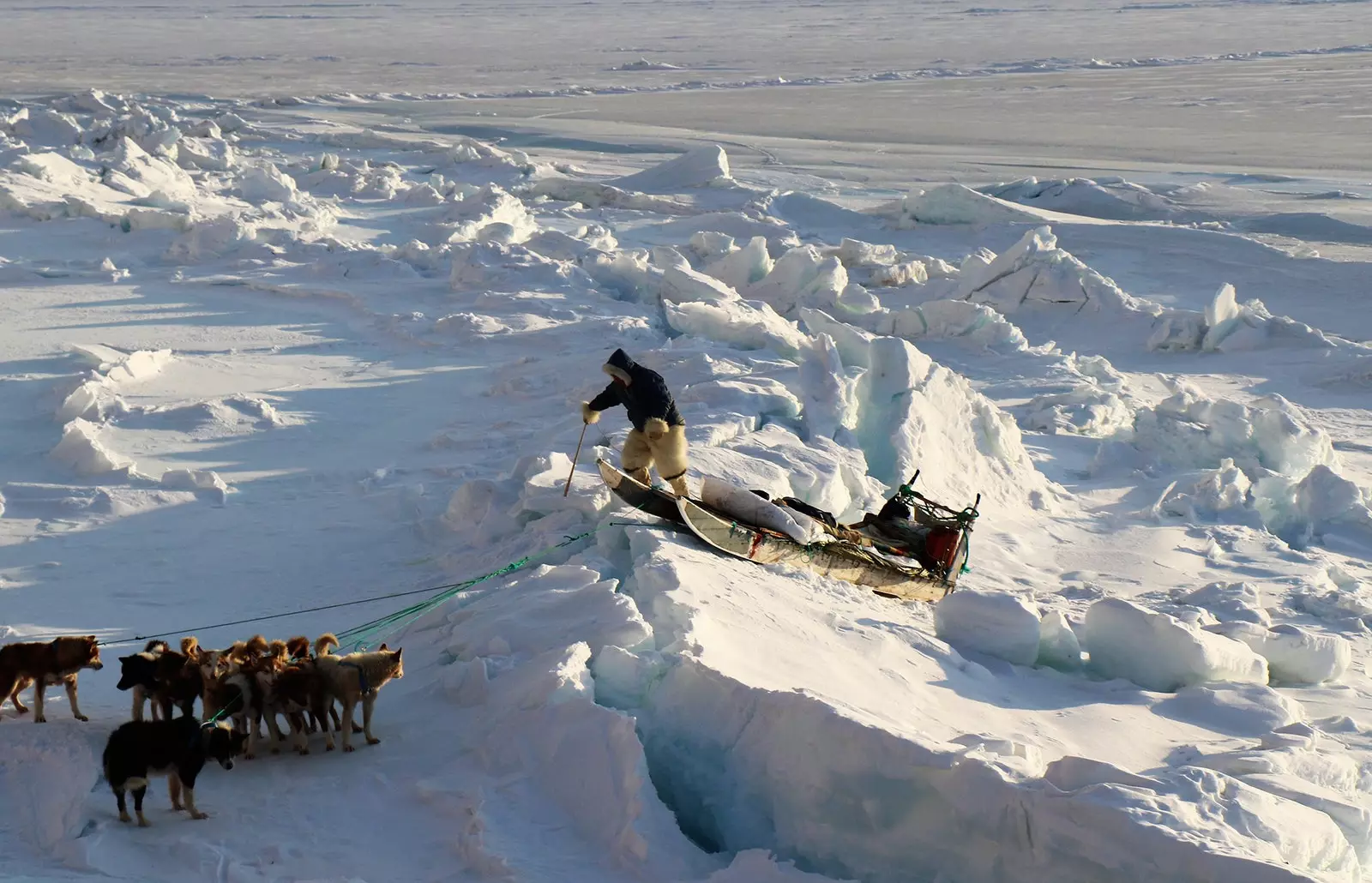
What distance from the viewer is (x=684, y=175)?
26.0 meters

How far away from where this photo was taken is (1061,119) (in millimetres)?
39281

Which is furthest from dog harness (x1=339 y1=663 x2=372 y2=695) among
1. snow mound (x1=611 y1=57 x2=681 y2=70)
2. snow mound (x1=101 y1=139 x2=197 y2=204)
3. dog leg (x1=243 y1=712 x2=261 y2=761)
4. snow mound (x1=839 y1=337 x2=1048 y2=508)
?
snow mound (x1=611 y1=57 x2=681 y2=70)

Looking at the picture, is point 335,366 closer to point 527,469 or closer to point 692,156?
point 527,469

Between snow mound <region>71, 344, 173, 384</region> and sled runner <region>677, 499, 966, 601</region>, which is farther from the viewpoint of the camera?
snow mound <region>71, 344, 173, 384</region>

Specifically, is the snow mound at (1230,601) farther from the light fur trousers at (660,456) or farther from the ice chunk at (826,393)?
the light fur trousers at (660,456)

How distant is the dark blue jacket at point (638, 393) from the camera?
288 inches

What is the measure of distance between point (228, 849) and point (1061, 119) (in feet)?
126

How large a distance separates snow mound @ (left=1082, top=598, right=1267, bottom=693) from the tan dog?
12.9 ft

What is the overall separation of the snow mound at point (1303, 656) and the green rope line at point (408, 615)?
3.98m

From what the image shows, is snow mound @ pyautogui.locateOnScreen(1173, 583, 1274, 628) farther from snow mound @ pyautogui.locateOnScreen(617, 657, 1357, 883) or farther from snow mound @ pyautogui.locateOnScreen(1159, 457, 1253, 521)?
snow mound @ pyautogui.locateOnScreen(617, 657, 1357, 883)

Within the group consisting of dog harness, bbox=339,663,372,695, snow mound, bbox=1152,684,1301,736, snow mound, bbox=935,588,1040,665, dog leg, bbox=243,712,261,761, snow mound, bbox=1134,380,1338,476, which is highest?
dog harness, bbox=339,663,372,695

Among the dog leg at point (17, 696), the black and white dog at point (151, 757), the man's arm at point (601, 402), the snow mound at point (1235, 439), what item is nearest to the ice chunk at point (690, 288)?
the snow mound at point (1235, 439)

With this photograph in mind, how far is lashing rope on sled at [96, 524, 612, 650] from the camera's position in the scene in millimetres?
6805

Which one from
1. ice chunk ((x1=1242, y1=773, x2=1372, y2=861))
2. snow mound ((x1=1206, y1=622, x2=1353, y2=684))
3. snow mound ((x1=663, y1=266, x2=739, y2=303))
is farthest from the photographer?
snow mound ((x1=663, y1=266, x2=739, y2=303))
